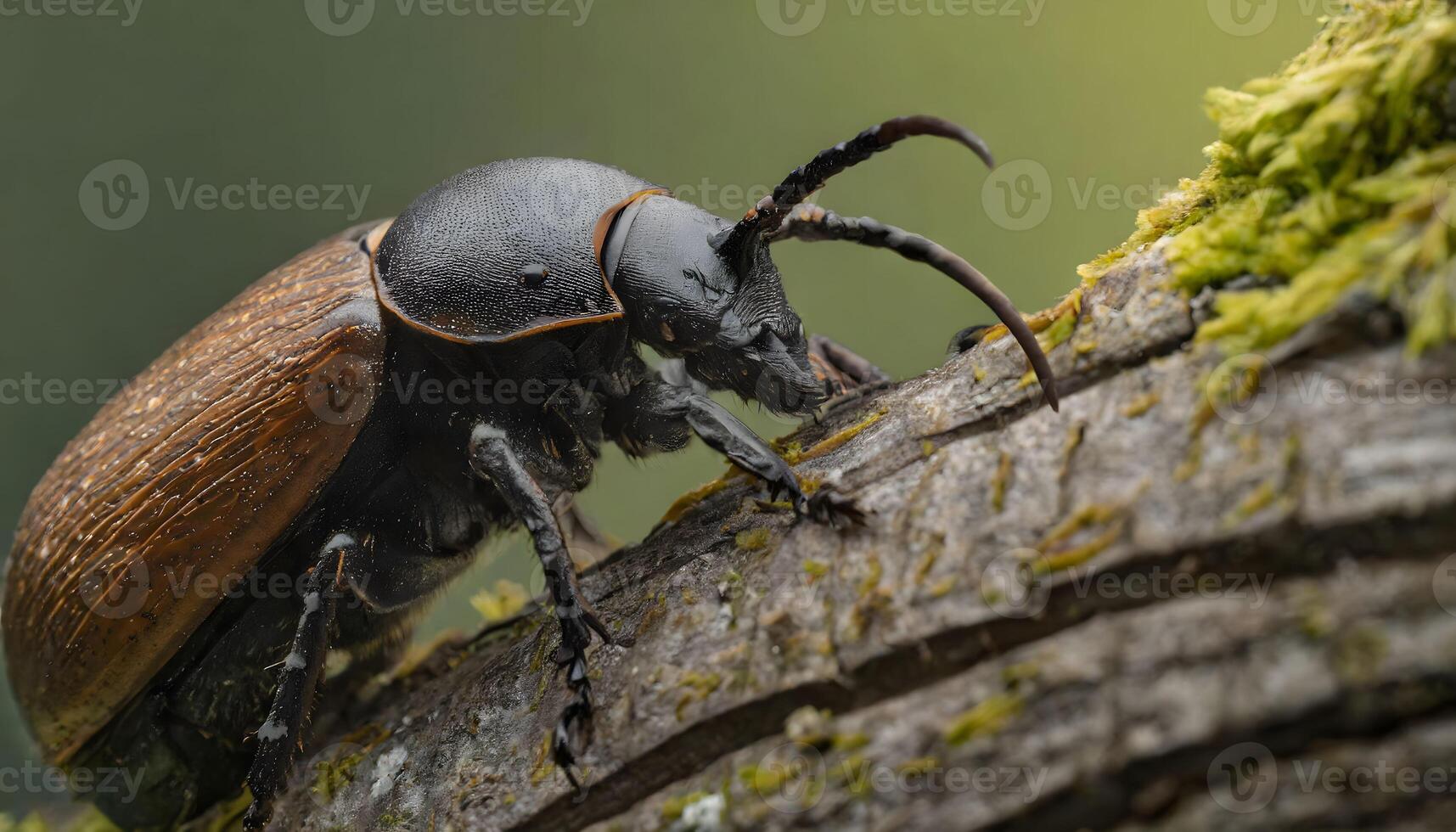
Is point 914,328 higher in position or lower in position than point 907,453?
lower

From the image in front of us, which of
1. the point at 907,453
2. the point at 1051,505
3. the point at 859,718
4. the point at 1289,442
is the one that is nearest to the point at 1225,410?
the point at 1289,442

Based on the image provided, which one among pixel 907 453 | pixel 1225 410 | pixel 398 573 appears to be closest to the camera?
pixel 1225 410

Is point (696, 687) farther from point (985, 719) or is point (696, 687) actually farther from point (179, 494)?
point (179, 494)

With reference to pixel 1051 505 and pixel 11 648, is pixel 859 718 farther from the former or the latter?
pixel 11 648

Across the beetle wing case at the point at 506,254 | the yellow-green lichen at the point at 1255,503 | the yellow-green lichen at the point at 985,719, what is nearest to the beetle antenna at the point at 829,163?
the beetle wing case at the point at 506,254

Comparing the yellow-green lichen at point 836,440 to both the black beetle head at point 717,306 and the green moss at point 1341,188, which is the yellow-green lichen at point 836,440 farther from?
the green moss at point 1341,188

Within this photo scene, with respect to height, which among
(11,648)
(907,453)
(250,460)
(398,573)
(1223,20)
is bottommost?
(11,648)
